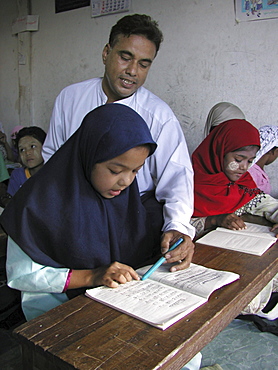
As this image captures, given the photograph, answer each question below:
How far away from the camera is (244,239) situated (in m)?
1.90

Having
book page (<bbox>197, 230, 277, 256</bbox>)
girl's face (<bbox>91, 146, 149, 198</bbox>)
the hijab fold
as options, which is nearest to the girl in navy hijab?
girl's face (<bbox>91, 146, 149, 198</bbox>)

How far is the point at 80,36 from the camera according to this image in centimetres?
452

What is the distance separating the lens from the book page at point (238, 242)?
172 centimetres

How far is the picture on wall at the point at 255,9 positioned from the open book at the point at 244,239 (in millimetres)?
1921

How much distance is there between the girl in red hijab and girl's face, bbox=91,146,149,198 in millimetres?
1074

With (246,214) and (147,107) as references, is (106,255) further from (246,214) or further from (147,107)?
(246,214)

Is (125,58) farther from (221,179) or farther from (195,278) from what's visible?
(195,278)

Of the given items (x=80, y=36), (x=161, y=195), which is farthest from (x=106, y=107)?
(x=80, y=36)

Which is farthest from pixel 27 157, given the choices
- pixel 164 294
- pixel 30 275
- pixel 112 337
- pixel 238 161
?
pixel 112 337

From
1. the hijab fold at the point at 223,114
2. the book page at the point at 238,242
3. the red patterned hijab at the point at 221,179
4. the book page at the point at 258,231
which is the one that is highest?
the hijab fold at the point at 223,114

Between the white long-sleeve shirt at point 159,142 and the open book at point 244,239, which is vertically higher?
the white long-sleeve shirt at point 159,142

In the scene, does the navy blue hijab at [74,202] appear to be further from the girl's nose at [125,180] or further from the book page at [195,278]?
the book page at [195,278]

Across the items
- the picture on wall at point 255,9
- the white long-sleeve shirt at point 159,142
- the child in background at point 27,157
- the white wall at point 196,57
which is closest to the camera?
the white long-sleeve shirt at point 159,142

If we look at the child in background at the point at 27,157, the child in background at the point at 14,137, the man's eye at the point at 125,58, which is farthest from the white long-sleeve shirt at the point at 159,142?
the child in background at the point at 14,137
